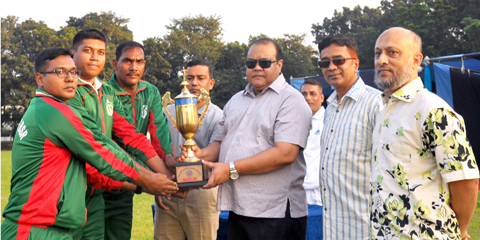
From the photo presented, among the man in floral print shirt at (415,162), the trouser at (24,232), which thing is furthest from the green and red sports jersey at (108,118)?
the man in floral print shirt at (415,162)

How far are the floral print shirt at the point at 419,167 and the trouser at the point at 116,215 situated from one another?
2702mm

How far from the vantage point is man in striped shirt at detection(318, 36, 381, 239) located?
9.55 ft

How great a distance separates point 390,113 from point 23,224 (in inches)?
102

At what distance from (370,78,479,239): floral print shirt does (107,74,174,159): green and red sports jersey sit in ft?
8.75

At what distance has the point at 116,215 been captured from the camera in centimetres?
420

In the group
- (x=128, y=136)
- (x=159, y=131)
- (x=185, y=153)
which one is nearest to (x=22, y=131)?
(x=128, y=136)

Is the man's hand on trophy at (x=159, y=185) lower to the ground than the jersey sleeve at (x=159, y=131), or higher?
lower

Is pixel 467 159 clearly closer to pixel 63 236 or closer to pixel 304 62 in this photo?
pixel 63 236

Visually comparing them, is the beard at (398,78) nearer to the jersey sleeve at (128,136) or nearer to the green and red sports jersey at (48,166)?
the green and red sports jersey at (48,166)

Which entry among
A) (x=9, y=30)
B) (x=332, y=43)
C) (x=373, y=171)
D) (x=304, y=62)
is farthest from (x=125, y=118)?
(x=9, y=30)

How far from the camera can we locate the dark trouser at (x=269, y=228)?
10.6 feet

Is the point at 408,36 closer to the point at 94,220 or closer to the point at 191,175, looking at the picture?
the point at 191,175

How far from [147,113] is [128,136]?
1.49 feet

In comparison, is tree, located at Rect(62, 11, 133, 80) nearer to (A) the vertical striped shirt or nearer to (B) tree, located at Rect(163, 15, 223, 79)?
(B) tree, located at Rect(163, 15, 223, 79)
